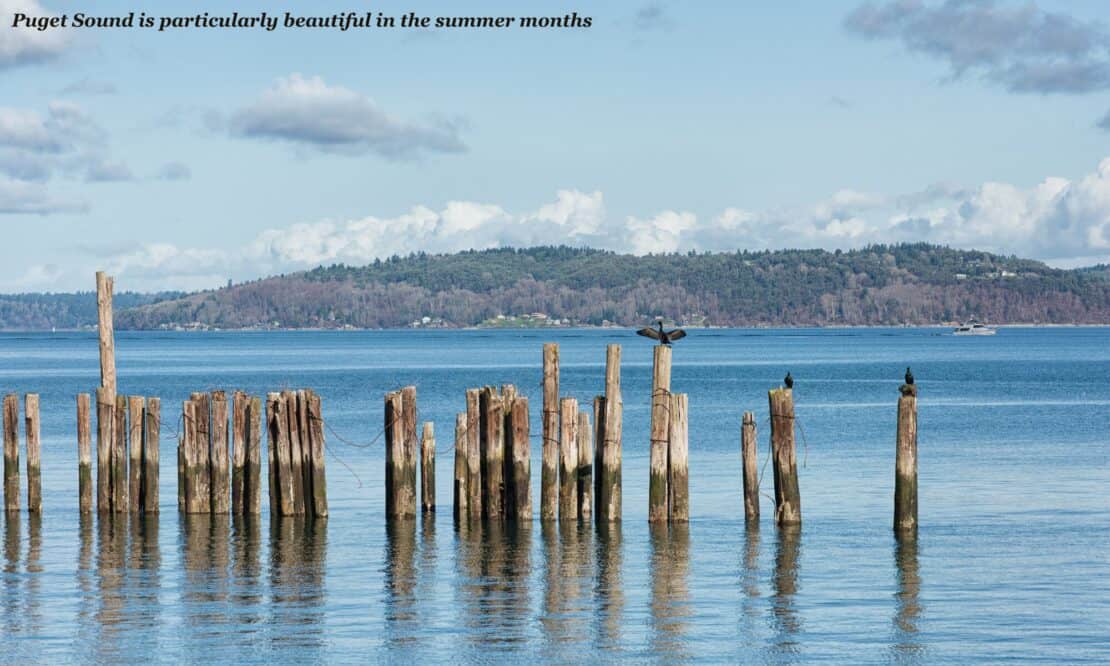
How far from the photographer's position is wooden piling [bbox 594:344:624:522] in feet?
82.9

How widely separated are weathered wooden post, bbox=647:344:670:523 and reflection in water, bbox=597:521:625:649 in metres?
Answer: 1.01

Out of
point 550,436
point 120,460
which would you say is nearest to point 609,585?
point 550,436

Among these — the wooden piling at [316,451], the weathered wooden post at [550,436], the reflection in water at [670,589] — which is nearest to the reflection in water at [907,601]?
the reflection in water at [670,589]

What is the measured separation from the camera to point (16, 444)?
2758cm

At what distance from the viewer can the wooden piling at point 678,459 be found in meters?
25.1

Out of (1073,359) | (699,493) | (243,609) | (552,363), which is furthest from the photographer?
(1073,359)

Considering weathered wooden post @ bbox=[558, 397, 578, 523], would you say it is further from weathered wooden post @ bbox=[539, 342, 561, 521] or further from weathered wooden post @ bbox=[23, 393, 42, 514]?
weathered wooden post @ bbox=[23, 393, 42, 514]

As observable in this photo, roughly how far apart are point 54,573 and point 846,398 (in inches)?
2240

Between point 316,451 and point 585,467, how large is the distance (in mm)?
4282

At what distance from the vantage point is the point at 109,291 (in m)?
29.4

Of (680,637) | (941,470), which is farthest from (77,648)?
(941,470)

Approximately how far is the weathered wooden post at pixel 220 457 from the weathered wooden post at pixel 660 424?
677cm

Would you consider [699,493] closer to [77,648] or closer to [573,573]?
[573,573]

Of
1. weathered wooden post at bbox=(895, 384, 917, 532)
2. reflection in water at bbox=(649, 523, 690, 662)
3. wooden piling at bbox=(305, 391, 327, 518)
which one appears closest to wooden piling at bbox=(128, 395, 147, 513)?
wooden piling at bbox=(305, 391, 327, 518)
